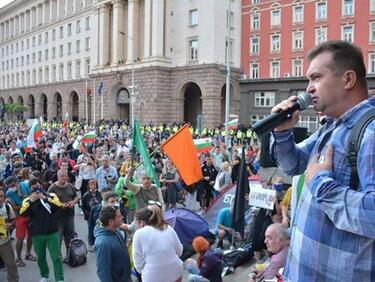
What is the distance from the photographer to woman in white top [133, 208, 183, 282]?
4520mm

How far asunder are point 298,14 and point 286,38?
2466 mm

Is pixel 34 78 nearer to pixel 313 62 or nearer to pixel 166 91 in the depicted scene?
pixel 166 91

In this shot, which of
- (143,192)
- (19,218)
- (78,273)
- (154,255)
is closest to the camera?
(154,255)

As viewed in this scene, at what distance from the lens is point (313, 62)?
187 centimetres

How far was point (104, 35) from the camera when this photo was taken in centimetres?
5303

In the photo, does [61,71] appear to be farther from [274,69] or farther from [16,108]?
[274,69]

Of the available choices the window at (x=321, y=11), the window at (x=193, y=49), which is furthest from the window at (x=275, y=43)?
the window at (x=193, y=49)

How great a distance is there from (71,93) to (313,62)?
6402cm

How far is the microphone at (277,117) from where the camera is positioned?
6.29 feet

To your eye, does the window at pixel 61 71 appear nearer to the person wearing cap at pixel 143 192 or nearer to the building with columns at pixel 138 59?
the building with columns at pixel 138 59

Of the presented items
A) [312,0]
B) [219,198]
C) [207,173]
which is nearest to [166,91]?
[312,0]

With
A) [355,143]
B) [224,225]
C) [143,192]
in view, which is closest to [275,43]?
[224,225]

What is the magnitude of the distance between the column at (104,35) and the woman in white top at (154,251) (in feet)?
164

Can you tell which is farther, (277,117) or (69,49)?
(69,49)
